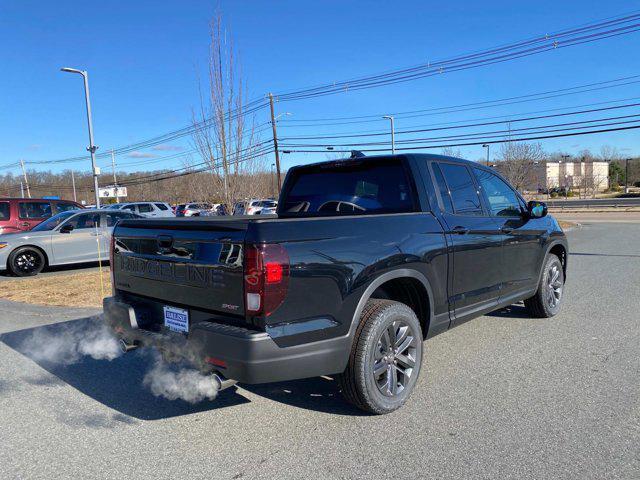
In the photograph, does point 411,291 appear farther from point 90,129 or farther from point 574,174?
point 574,174

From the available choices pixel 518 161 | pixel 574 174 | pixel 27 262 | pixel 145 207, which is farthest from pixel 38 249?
pixel 574 174

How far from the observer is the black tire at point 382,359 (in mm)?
3311

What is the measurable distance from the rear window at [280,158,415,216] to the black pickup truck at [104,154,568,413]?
1 centimetres

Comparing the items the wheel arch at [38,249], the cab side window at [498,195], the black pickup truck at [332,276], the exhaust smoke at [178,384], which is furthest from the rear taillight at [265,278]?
the wheel arch at [38,249]

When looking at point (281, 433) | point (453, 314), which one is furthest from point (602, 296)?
point (281, 433)

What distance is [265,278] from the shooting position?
2.81 m

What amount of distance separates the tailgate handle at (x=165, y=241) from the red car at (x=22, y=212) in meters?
12.4

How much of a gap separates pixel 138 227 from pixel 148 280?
0.44 meters

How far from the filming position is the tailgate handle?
3.38 meters

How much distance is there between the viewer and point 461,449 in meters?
3.00

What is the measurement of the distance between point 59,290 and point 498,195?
7.40 metres

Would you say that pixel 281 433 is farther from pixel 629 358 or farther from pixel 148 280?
pixel 629 358

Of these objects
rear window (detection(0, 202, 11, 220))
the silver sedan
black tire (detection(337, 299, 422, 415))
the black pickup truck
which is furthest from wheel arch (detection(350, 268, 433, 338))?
rear window (detection(0, 202, 11, 220))

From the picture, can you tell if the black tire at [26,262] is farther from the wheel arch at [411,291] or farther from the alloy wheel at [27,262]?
the wheel arch at [411,291]
